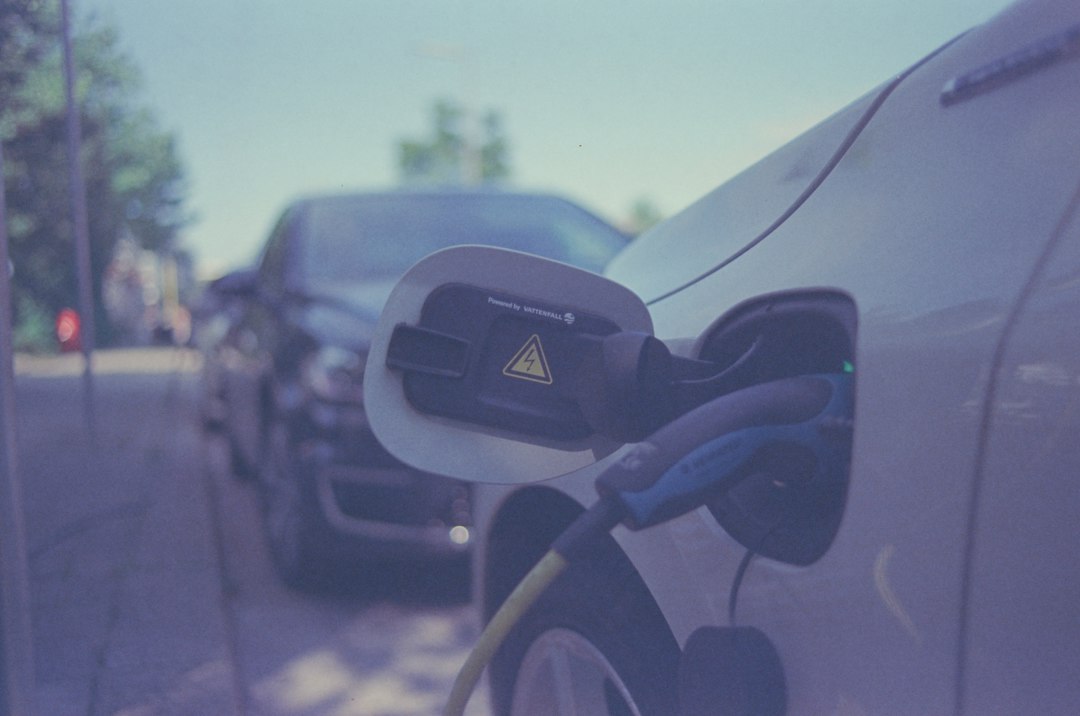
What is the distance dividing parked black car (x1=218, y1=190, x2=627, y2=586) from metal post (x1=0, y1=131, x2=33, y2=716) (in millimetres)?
2081

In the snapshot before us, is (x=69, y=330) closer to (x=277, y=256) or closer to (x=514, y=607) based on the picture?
(x=277, y=256)

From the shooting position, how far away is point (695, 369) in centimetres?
147

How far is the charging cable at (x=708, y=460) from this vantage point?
4.12 feet

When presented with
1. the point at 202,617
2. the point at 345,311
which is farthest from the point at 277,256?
the point at 202,617

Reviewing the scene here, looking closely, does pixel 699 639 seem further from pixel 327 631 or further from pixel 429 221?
pixel 429 221

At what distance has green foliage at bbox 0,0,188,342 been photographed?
3.71 metres

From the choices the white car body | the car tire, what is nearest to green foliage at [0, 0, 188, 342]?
the car tire

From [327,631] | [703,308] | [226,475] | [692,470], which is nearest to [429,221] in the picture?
[327,631]

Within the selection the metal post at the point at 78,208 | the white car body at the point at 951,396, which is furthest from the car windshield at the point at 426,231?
the white car body at the point at 951,396

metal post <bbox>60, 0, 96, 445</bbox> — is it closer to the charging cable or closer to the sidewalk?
the sidewalk

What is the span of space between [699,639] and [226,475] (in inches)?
251

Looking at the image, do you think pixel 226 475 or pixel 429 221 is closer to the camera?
pixel 429 221

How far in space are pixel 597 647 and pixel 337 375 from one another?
2604 mm

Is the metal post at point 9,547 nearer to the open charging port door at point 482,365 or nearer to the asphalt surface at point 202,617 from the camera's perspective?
the open charging port door at point 482,365
